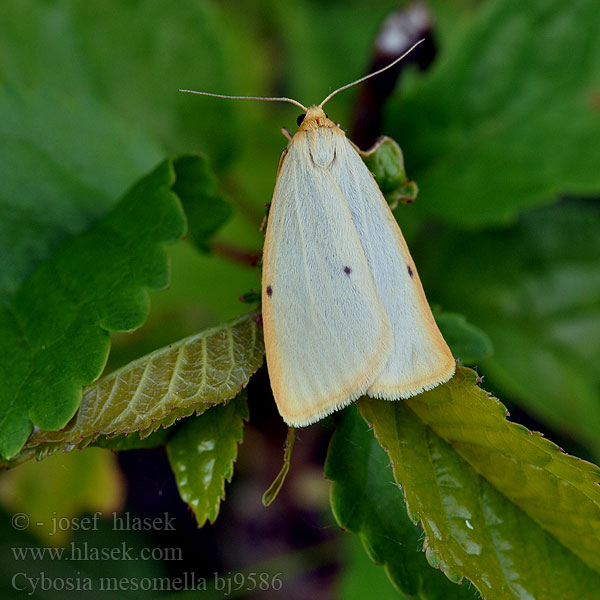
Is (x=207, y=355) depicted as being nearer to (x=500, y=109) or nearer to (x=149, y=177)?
(x=149, y=177)

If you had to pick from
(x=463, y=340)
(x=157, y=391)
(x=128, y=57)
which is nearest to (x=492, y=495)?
(x=463, y=340)

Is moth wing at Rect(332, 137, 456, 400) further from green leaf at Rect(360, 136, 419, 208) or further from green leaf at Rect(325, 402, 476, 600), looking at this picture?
green leaf at Rect(325, 402, 476, 600)

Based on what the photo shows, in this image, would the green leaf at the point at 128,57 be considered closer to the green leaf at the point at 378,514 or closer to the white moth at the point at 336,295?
the white moth at the point at 336,295

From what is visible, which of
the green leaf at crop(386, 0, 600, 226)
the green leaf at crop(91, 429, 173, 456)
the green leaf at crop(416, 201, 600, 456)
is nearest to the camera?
the green leaf at crop(91, 429, 173, 456)

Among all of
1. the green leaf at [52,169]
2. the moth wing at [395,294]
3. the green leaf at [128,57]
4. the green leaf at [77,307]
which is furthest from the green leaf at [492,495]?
the green leaf at [128,57]

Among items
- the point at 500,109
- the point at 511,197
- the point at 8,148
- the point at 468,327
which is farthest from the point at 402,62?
the point at 8,148

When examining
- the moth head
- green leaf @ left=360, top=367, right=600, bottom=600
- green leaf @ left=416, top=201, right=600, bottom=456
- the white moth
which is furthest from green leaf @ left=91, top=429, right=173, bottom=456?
green leaf @ left=416, top=201, right=600, bottom=456
